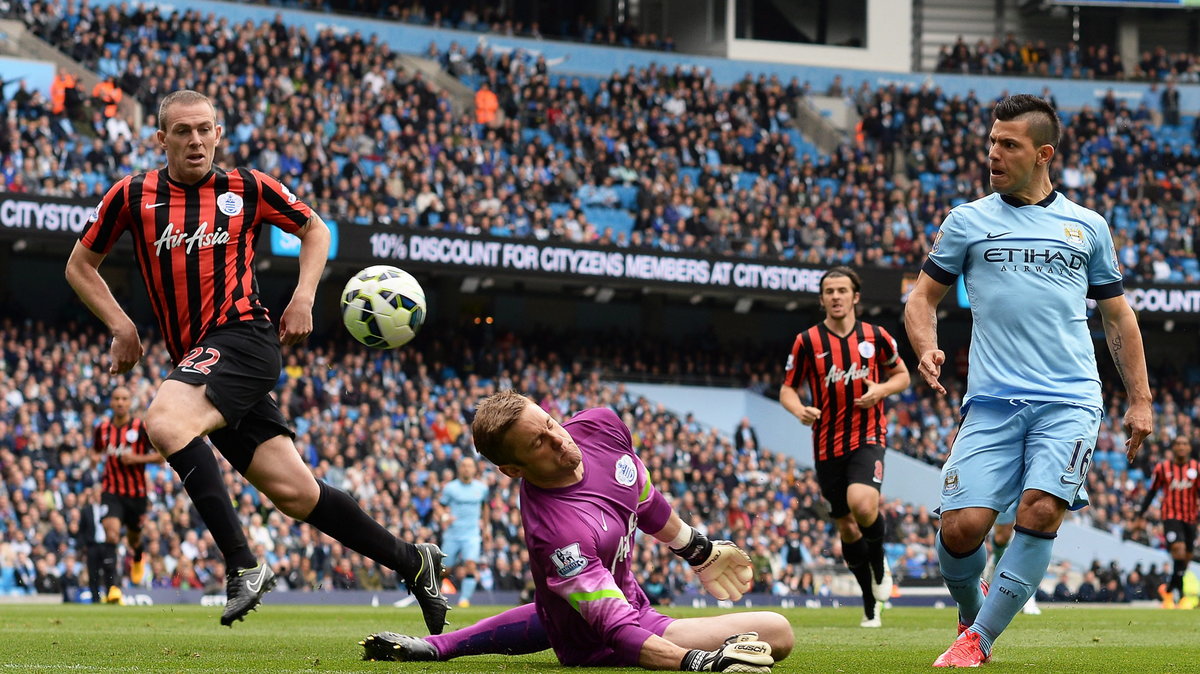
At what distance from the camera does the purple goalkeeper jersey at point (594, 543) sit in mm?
5086

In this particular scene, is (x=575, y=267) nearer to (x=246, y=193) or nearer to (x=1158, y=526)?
(x=1158, y=526)

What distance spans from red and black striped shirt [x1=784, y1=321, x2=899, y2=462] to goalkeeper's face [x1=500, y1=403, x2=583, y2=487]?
5791 millimetres

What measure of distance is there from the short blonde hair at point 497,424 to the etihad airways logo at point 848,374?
19.8 feet

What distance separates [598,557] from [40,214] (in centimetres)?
2095

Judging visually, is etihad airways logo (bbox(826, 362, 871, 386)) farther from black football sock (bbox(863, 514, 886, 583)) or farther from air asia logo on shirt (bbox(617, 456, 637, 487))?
air asia logo on shirt (bbox(617, 456, 637, 487))

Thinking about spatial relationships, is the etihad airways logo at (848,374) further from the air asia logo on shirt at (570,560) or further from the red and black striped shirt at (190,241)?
the air asia logo on shirt at (570,560)

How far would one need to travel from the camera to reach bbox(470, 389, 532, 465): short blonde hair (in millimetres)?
5105

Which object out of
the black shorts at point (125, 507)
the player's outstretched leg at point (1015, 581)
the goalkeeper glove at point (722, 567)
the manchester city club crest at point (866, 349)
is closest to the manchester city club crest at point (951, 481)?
the player's outstretched leg at point (1015, 581)

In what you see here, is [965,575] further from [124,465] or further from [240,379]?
[124,465]

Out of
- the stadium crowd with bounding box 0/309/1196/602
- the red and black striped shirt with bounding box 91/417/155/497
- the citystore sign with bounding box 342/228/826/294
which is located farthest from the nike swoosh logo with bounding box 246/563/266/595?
the citystore sign with bounding box 342/228/826/294

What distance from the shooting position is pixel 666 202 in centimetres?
3164

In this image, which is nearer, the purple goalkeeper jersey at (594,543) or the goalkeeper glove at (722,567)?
the purple goalkeeper jersey at (594,543)

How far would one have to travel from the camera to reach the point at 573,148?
106 feet

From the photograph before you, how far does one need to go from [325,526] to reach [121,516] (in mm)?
9501
